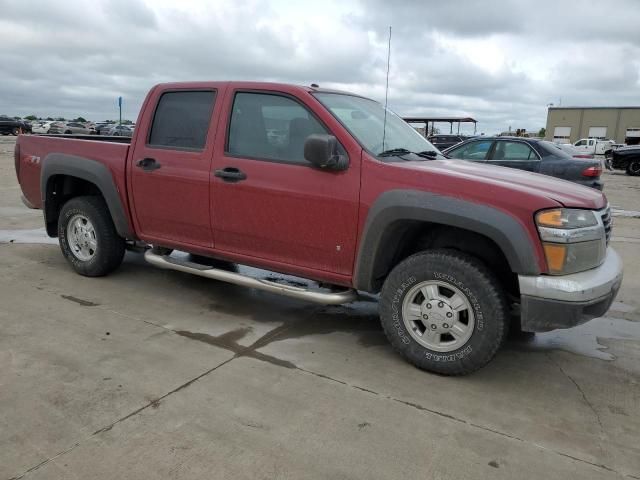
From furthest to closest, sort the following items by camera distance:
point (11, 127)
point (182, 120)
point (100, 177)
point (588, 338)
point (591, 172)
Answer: point (11, 127) < point (591, 172) < point (100, 177) < point (182, 120) < point (588, 338)

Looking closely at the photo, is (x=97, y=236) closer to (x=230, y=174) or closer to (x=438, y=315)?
(x=230, y=174)

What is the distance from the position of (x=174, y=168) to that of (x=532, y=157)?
8131 mm

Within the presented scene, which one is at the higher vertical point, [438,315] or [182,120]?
[182,120]

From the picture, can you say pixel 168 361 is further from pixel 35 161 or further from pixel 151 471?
pixel 35 161

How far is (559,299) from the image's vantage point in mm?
3098

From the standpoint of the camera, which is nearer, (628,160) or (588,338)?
(588,338)

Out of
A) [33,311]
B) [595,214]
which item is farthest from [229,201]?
[595,214]

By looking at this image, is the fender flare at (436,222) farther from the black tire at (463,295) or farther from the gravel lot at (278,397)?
the gravel lot at (278,397)

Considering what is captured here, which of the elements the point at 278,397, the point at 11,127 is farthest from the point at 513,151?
the point at 11,127

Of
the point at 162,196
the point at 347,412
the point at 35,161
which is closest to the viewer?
the point at 347,412

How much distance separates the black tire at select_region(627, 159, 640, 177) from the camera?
2256cm

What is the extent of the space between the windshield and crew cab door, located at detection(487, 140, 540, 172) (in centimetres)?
644

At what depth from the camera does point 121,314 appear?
439 centimetres

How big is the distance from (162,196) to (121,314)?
1.04 meters
